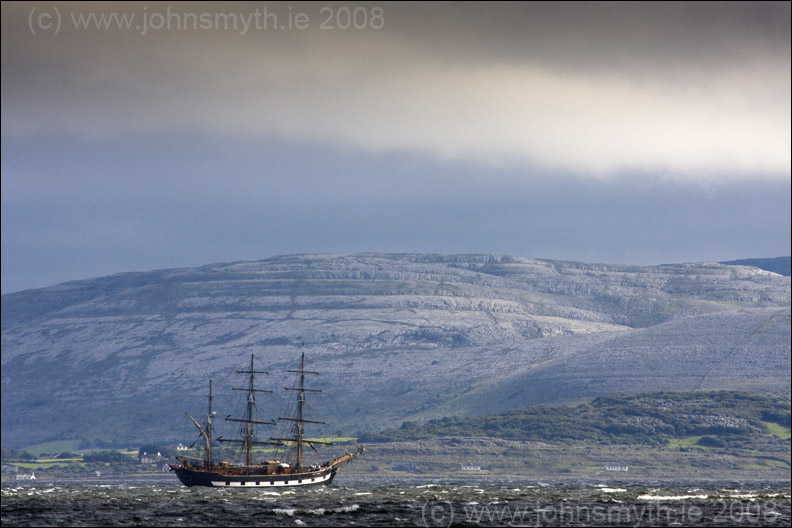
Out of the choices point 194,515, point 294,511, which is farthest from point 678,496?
point 194,515

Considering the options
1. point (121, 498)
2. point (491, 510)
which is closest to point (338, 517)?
point (491, 510)

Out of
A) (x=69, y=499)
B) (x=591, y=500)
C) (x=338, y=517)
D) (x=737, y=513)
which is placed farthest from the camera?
(x=69, y=499)

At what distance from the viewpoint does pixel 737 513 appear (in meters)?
152

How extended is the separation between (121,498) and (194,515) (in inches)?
2057

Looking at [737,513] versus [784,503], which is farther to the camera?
[784,503]

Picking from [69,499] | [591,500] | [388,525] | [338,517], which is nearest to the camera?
[388,525]

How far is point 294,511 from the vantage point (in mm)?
154250

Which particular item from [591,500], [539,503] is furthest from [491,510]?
[591,500]

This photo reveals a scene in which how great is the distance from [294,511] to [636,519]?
4062cm

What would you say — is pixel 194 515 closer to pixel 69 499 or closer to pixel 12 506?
pixel 12 506

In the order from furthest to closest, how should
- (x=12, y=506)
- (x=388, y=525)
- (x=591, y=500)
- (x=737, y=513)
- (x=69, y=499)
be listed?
(x=69, y=499)
(x=591, y=500)
(x=12, y=506)
(x=737, y=513)
(x=388, y=525)

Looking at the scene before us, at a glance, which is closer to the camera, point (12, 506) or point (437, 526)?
point (437, 526)

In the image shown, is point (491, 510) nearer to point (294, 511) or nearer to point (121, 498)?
point (294, 511)

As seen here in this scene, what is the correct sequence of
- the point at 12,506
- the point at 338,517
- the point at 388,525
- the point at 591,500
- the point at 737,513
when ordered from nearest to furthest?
the point at 388,525 < the point at 338,517 < the point at 737,513 < the point at 12,506 < the point at 591,500
